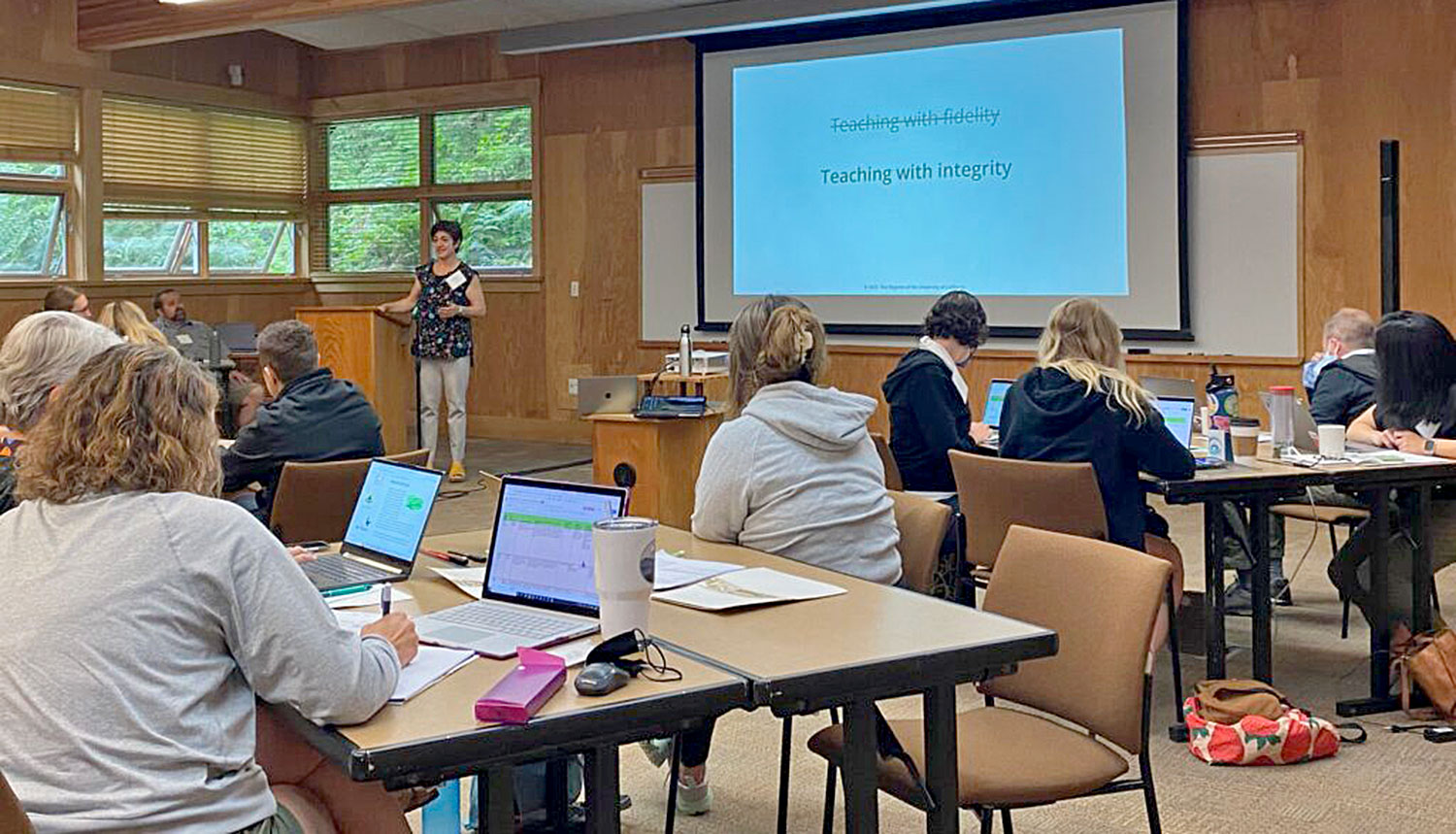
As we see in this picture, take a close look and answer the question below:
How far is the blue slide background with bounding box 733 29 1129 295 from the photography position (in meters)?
8.36

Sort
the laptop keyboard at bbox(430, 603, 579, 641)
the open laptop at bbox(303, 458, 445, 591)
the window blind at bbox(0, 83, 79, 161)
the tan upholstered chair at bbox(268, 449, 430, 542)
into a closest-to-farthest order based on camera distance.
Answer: the laptop keyboard at bbox(430, 603, 579, 641), the open laptop at bbox(303, 458, 445, 591), the tan upholstered chair at bbox(268, 449, 430, 542), the window blind at bbox(0, 83, 79, 161)

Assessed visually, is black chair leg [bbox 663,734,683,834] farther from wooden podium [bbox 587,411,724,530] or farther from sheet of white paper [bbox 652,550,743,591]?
wooden podium [bbox 587,411,724,530]

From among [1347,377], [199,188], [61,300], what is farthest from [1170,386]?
[199,188]

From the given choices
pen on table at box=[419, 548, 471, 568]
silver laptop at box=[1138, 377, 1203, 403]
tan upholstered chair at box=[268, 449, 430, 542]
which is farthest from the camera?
silver laptop at box=[1138, 377, 1203, 403]

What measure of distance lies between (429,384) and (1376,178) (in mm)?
5437

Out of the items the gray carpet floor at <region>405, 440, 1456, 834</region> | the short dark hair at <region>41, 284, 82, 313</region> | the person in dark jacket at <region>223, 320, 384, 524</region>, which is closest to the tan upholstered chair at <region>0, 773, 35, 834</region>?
the gray carpet floor at <region>405, 440, 1456, 834</region>

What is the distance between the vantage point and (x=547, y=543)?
255 centimetres

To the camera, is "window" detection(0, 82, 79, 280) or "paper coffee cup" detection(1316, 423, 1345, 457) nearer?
"paper coffee cup" detection(1316, 423, 1345, 457)

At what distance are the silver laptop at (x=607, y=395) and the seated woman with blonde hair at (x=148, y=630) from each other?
4435 millimetres

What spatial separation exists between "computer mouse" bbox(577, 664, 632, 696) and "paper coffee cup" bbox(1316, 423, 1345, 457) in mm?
3047

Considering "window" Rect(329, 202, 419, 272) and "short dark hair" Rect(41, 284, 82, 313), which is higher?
"window" Rect(329, 202, 419, 272)

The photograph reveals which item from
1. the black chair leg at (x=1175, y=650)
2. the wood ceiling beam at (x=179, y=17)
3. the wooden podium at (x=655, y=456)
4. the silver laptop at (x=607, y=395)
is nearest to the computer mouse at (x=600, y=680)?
the black chair leg at (x=1175, y=650)

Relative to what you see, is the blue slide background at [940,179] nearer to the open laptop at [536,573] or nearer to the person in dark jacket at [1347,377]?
the person in dark jacket at [1347,377]

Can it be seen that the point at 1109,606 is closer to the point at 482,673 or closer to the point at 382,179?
the point at 482,673
